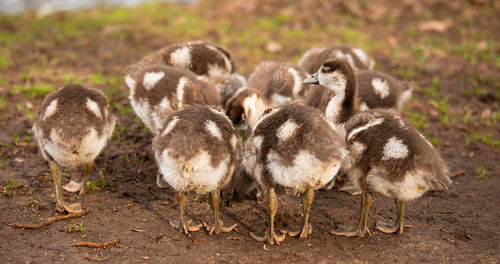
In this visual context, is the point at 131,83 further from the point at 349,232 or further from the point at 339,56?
the point at 349,232

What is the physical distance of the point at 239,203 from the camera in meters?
5.89

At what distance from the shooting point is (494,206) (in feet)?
19.7

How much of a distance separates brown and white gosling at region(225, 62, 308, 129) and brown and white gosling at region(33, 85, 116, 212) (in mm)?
1578

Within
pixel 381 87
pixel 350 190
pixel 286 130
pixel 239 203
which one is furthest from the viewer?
pixel 381 87

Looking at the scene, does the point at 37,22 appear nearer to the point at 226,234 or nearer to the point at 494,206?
Result: the point at 226,234

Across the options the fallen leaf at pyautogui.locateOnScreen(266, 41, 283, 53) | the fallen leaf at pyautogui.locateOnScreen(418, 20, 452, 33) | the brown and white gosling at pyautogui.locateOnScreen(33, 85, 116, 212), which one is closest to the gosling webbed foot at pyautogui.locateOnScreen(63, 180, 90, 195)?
the brown and white gosling at pyautogui.locateOnScreen(33, 85, 116, 212)

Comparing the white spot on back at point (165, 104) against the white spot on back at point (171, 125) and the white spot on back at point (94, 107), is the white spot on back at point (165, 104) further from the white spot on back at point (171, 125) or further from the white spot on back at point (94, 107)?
the white spot on back at point (171, 125)

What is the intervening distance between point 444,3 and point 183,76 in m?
9.86

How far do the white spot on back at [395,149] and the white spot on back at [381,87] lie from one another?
204 cm

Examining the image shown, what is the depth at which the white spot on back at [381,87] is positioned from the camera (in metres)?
6.83

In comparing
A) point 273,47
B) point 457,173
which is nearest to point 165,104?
point 457,173

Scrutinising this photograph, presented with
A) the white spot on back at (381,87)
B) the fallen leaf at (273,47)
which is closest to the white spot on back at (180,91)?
the white spot on back at (381,87)

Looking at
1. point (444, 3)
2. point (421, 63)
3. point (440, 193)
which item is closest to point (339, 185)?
point (440, 193)

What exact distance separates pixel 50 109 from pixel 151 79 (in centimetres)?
155
